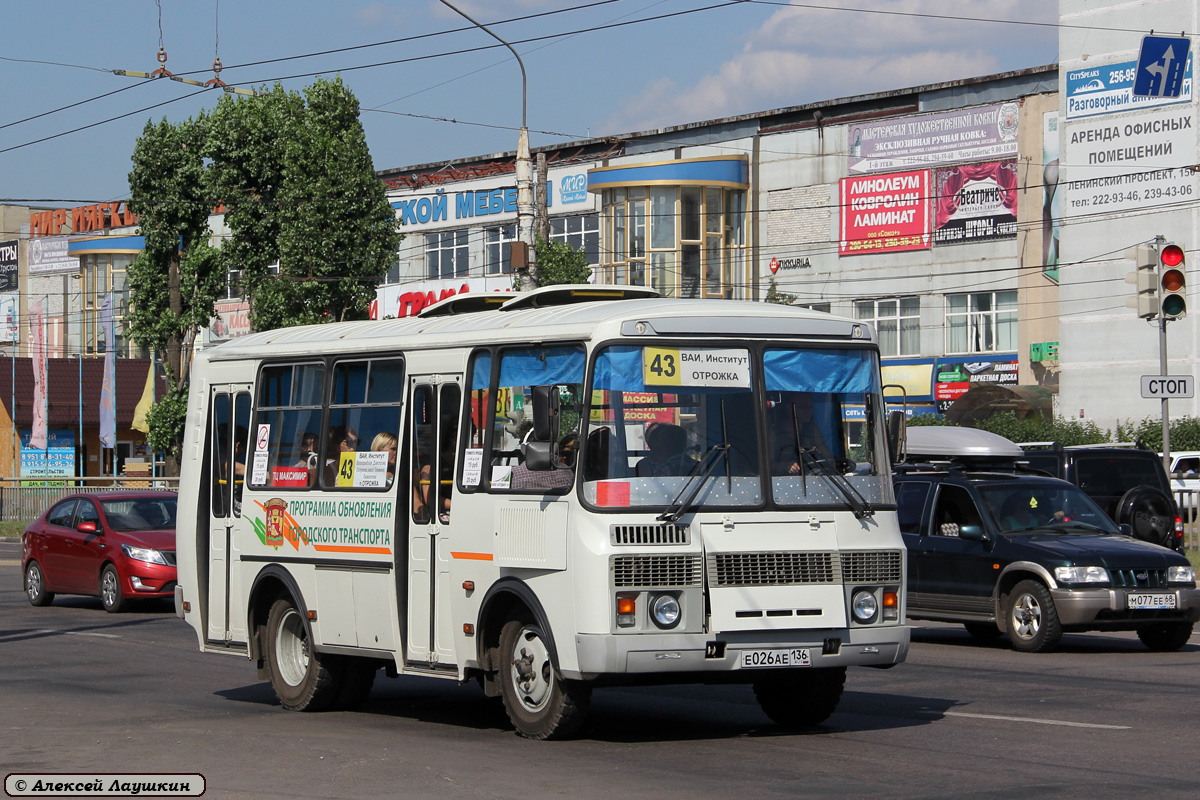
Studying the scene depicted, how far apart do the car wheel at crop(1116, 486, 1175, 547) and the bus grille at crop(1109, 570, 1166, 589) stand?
4.48 metres

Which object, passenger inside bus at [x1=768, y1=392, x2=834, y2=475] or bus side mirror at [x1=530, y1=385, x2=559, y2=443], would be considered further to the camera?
passenger inside bus at [x1=768, y1=392, x2=834, y2=475]

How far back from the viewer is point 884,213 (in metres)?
61.8

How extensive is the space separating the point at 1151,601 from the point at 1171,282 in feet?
23.0

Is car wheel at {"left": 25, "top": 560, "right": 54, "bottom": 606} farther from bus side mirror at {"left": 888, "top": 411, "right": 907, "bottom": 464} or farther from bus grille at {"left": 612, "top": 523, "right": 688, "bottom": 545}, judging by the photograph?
bus side mirror at {"left": 888, "top": 411, "right": 907, "bottom": 464}

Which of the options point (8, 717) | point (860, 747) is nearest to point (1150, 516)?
point (860, 747)

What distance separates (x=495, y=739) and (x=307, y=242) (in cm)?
3345

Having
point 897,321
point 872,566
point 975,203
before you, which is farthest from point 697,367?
point 897,321

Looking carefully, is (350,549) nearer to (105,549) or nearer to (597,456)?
(597,456)

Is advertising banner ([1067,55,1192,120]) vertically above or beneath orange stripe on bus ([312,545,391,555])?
above

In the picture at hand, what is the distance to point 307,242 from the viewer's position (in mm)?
42406

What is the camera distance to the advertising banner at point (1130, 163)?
2109 inches

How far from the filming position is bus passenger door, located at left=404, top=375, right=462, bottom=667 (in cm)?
1068

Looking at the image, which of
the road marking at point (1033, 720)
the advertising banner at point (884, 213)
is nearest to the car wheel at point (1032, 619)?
the road marking at point (1033, 720)

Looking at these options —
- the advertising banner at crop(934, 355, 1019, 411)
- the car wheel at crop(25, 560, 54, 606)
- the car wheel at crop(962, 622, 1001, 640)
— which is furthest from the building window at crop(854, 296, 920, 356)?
the car wheel at crop(962, 622, 1001, 640)
